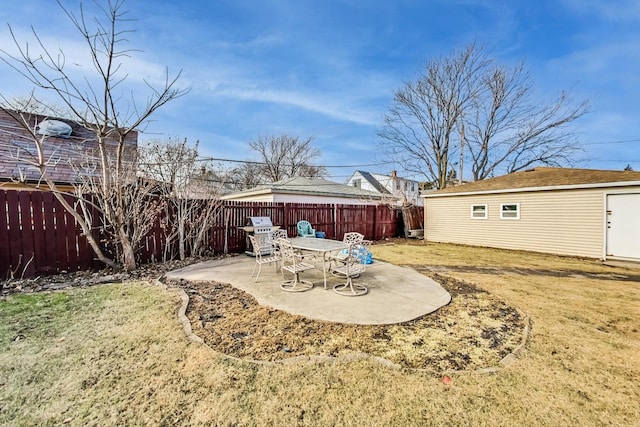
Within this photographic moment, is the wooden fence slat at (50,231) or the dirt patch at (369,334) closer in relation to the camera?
the dirt patch at (369,334)

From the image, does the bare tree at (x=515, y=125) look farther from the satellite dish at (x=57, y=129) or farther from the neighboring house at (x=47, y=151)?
the satellite dish at (x=57, y=129)

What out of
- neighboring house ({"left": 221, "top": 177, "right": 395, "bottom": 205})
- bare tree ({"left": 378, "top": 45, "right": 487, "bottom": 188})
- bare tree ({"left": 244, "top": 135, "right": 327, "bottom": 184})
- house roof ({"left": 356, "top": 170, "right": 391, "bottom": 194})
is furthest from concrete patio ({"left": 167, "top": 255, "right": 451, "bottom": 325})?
house roof ({"left": 356, "top": 170, "right": 391, "bottom": 194})

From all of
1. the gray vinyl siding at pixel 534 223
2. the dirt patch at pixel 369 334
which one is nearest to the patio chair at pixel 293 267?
the dirt patch at pixel 369 334

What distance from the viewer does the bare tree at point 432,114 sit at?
1944 centimetres

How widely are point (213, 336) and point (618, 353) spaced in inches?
170

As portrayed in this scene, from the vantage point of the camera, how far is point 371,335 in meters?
3.10

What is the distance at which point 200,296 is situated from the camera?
4.37 metres

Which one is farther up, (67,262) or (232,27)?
(232,27)

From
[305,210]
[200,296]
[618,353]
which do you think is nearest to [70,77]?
[200,296]

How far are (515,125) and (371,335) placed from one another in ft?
75.9

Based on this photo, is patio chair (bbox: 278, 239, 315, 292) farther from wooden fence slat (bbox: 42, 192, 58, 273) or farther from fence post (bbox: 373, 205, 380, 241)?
fence post (bbox: 373, 205, 380, 241)

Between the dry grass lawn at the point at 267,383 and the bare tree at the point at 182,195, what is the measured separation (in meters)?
3.83

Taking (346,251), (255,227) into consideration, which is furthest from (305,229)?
(346,251)

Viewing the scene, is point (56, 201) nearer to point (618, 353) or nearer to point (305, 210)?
point (305, 210)
